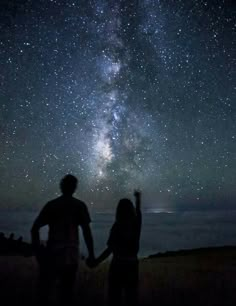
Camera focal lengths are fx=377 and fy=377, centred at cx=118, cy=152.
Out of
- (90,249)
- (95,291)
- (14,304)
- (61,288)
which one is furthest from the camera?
(95,291)

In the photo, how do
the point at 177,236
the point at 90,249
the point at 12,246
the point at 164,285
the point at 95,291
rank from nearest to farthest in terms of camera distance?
the point at 90,249
the point at 95,291
the point at 164,285
the point at 12,246
the point at 177,236

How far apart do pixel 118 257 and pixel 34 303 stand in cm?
229

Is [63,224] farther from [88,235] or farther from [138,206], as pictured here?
[138,206]

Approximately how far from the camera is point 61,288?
430 cm

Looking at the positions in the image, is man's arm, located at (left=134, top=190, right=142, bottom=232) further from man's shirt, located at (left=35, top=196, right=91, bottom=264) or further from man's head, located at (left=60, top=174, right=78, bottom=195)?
man's head, located at (left=60, top=174, right=78, bottom=195)

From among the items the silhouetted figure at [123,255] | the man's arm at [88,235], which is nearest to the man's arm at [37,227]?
the man's arm at [88,235]

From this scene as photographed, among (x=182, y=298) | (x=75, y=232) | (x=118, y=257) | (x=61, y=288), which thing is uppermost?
(x=75, y=232)

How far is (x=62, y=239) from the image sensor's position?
434 centimetres

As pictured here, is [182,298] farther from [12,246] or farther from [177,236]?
[177,236]

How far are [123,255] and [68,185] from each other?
1180 mm

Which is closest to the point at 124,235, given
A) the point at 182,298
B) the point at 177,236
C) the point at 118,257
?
the point at 118,257

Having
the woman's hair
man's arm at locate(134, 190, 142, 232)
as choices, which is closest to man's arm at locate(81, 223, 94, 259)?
the woman's hair

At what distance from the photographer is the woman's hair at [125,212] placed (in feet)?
15.9

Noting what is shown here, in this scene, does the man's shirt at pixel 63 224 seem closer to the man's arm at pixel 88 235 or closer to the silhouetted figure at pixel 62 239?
the silhouetted figure at pixel 62 239
